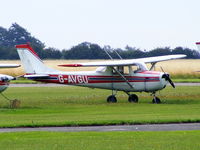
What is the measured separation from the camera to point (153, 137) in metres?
18.1

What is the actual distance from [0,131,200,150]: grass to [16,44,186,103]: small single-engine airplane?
1478 cm

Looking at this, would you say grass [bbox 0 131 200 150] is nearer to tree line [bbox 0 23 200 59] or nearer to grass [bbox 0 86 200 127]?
grass [bbox 0 86 200 127]

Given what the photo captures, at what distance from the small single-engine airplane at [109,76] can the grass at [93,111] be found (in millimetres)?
777

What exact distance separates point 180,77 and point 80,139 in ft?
154

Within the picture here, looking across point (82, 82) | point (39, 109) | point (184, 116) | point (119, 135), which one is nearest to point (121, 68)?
point (82, 82)

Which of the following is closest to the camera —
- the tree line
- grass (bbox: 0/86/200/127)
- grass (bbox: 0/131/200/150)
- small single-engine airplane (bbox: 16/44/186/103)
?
grass (bbox: 0/131/200/150)

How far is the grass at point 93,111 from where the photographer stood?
23.1 meters

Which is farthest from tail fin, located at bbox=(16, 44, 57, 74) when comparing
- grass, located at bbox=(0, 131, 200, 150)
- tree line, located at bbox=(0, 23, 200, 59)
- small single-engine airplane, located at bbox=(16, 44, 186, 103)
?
tree line, located at bbox=(0, 23, 200, 59)

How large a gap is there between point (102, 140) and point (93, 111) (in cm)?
1063

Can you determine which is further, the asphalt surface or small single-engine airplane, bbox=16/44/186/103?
small single-engine airplane, bbox=16/44/186/103

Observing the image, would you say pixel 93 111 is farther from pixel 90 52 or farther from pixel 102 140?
pixel 90 52

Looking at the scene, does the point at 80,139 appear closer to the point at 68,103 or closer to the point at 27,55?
the point at 68,103

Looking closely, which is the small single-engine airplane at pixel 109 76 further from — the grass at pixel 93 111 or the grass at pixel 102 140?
the grass at pixel 102 140

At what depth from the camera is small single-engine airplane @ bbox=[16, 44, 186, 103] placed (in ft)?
112
